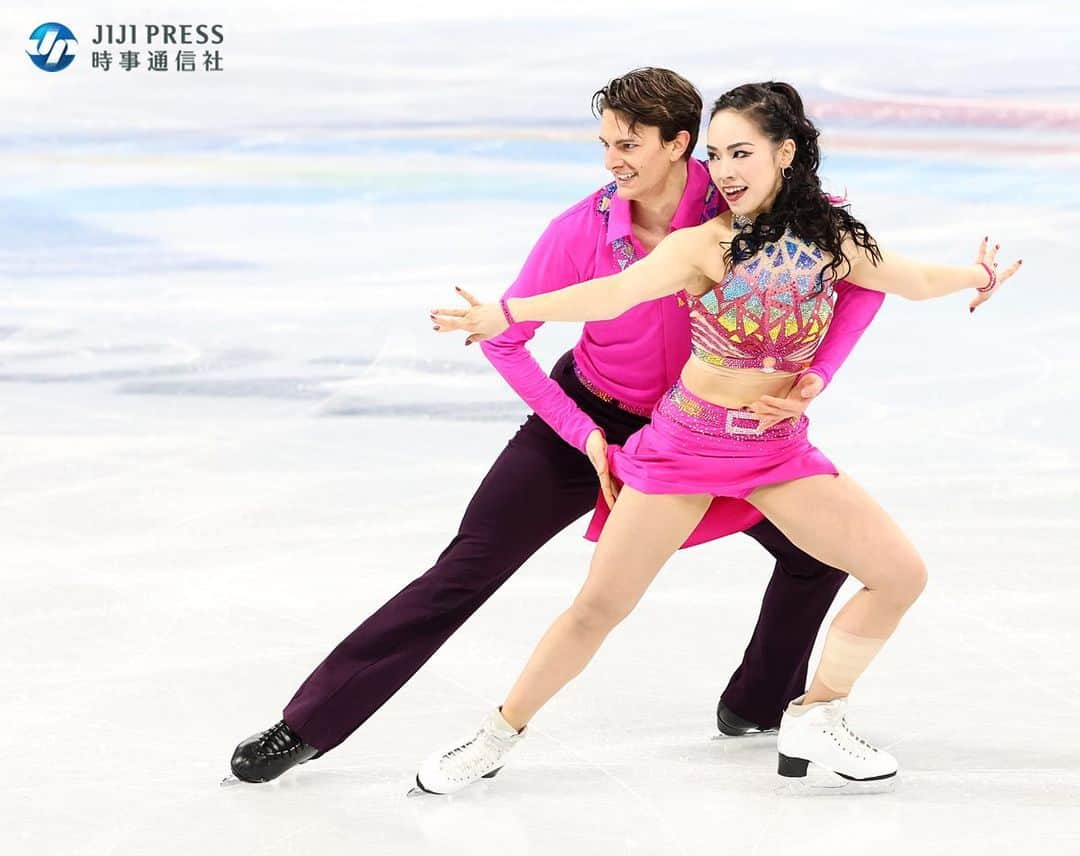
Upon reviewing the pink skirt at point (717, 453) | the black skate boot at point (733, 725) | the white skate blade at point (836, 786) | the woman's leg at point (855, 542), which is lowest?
the black skate boot at point (733, 725)

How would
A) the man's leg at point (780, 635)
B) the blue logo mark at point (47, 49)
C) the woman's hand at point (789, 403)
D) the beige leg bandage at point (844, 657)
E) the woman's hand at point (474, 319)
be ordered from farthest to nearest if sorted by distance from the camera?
the blue logo mark at point (47, 49), the man's leg at point (780, 635), the beige leg bandage at point (844, 657), the woman's hand at point (789, 403), the woman's hand at point (474, 319)

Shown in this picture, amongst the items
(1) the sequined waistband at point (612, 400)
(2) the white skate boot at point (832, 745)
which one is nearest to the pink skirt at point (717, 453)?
(1) the sequined waistband at point (612, 400)

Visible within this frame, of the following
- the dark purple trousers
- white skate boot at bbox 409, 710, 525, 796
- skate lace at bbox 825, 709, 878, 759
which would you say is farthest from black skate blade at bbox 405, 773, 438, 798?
skate lace at bbox 825, 709, 878, 759

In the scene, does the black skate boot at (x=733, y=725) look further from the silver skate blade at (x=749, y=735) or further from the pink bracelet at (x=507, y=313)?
the pink bracelet at (x=507, y=313)

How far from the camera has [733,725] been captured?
3342 millimetres

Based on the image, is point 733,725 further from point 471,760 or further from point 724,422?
point 724,422

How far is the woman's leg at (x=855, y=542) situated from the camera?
288 centimetres

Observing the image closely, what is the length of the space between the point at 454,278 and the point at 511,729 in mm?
4853

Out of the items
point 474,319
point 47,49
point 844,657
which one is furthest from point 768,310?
point 47,49

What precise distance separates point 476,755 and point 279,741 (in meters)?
0.37

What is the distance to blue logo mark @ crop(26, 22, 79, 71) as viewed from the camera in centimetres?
842

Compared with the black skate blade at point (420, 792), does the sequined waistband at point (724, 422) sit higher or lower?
higher

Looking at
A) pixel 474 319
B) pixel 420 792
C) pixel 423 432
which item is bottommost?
pixel 423 432

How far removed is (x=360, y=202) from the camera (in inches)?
326
